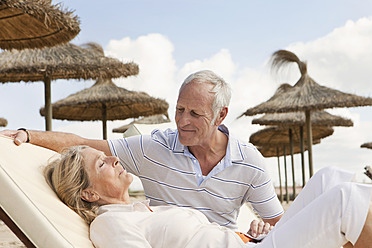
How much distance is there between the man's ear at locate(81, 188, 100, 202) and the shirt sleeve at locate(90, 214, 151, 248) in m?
0.24

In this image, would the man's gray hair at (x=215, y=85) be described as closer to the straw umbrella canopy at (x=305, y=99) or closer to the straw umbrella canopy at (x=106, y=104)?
the straw umbrella canopy at (x=305, y=99)

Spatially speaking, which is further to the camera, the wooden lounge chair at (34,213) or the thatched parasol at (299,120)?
the thatched parasol at (299,120)

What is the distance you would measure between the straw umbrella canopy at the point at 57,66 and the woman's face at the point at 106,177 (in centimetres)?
694

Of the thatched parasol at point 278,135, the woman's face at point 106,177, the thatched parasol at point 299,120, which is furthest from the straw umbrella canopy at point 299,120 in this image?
the woman's face at point 106,177

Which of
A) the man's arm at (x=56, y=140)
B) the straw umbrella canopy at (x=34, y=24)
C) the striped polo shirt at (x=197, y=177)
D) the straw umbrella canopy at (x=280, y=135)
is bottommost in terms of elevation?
the straw umbrella canopy at (x=280, y=135)

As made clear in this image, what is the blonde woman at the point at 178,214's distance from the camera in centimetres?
148

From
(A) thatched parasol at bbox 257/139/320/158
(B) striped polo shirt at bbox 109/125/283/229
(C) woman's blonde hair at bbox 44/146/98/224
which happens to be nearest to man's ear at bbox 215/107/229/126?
(B) striped polo shirt at bbox 109/125/283/229

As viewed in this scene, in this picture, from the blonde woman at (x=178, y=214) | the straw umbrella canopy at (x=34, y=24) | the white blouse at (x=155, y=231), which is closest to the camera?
the blonde woman at (x=178, y=214)

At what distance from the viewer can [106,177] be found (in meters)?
1.94

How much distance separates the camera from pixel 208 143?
8.27ft

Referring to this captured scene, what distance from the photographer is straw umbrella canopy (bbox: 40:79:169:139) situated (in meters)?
11.6

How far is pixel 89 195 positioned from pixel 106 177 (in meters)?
0.10

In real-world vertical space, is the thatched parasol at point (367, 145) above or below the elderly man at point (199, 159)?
below

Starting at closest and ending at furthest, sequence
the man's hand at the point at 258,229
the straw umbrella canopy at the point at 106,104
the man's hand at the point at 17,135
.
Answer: the man's hand at the point at 17,135, the man's hand at the point at 258,229, the straw umbrella canopy at the point at 106,104
